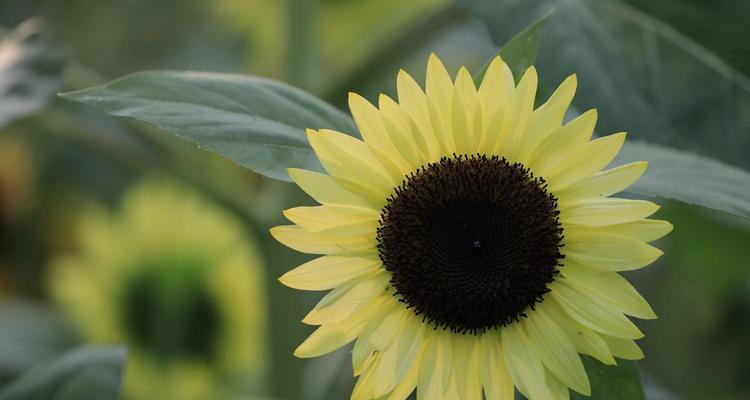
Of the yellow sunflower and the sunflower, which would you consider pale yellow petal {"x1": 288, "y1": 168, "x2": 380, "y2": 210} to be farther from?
the sunflower

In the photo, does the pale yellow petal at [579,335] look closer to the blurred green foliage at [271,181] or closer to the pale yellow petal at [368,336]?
the pale yellow petal at [368,336]

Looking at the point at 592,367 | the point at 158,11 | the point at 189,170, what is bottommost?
the point at 592,367

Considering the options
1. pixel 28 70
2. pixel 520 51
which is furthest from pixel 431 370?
pixel 28 70

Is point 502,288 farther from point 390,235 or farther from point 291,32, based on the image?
point 291,32

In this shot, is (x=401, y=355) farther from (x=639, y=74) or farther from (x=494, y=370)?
(x=639, y=74)

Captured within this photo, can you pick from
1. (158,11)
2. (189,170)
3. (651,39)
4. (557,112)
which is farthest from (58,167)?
(557,112)

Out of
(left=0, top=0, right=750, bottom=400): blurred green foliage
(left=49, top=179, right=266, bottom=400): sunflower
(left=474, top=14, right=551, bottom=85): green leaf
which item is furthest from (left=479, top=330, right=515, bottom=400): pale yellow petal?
(left=49, top=179, right=266, bottom=400): sunflower
